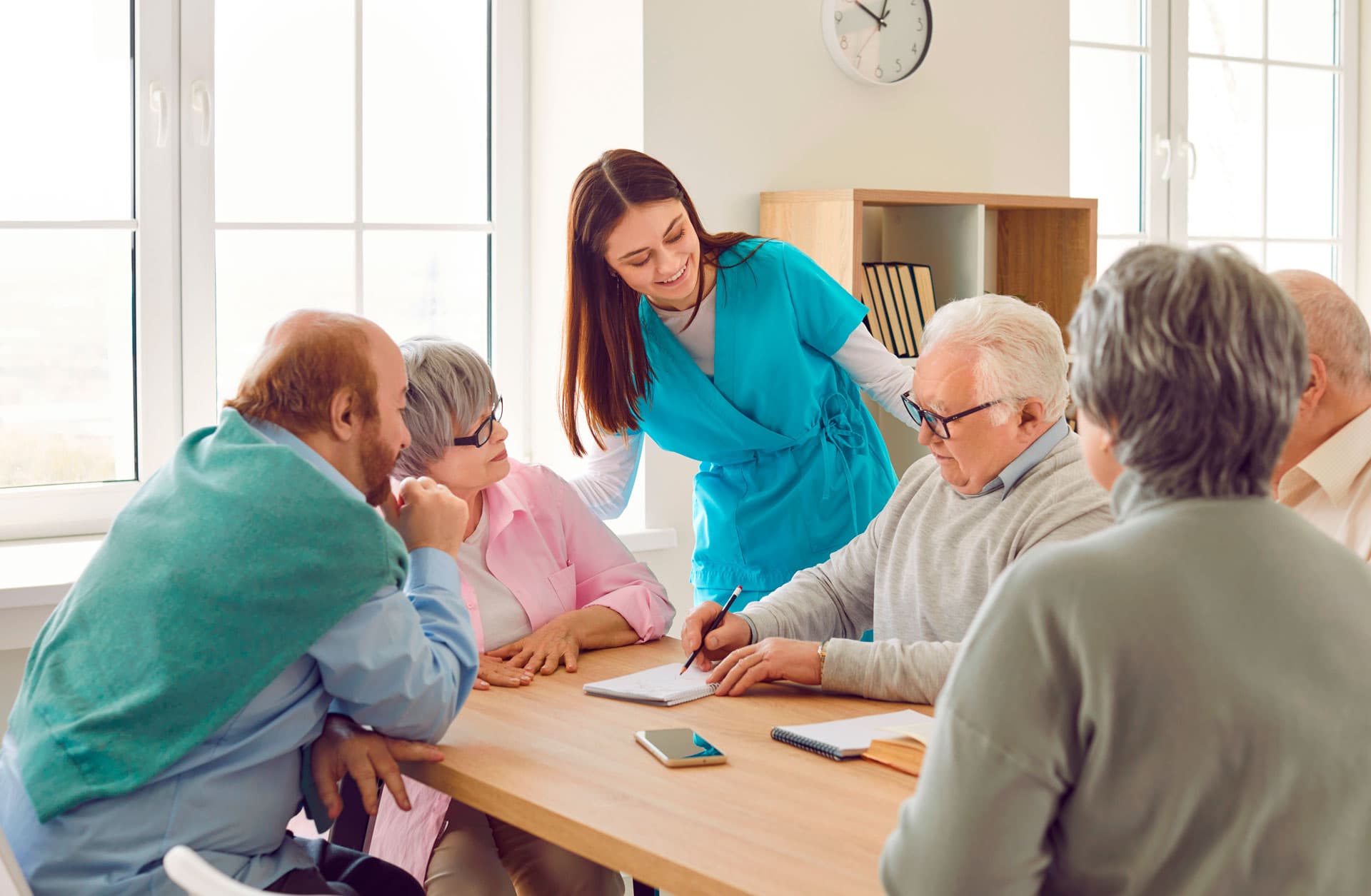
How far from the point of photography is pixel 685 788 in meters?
1.48

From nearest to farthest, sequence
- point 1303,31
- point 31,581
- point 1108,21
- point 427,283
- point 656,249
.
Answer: point 656,249 < point 31,581 < point 427,283 < point 1108,21 < point 1303,31

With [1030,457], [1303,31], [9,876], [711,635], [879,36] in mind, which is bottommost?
[9,876]

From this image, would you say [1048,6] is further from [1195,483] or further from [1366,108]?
[1195,483]

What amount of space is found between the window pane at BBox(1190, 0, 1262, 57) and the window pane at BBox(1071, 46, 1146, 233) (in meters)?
0.32

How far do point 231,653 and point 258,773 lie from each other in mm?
177

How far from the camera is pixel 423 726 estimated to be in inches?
63.1

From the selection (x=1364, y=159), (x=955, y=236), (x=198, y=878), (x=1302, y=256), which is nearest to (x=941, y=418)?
(x=198, y=878)

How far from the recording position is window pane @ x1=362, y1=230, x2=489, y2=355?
344 cm

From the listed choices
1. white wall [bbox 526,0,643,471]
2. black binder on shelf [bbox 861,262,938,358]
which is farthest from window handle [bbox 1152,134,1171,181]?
white wall [bbox 526,0,643,471]

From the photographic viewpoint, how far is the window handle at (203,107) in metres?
3.10

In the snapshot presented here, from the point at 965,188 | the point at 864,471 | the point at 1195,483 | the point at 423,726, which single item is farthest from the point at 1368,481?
the point at 965,188

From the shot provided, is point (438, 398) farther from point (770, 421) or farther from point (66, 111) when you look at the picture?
point (66, 111)

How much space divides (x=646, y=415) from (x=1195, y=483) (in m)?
1.77

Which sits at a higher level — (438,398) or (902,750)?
(438,398)
